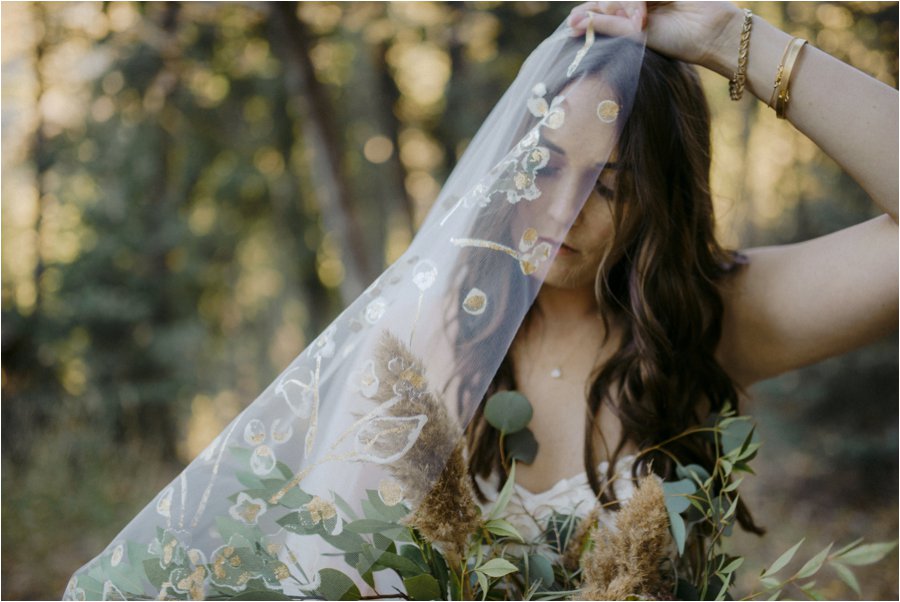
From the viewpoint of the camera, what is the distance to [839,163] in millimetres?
1308

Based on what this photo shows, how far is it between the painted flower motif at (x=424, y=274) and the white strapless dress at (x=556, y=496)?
0.50 metres

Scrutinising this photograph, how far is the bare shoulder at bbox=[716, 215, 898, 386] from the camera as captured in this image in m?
1.38

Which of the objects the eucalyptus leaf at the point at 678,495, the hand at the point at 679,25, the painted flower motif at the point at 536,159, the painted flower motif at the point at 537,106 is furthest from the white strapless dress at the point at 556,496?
the hand at the point at 679,25

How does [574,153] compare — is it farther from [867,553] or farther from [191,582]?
[191,582]

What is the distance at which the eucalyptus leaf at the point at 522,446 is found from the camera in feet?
3.97

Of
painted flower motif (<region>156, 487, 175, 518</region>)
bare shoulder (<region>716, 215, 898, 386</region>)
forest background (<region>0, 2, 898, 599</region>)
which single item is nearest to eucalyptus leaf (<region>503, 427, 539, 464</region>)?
painted flower motif (<region>156, 487, 175, 518</region>)

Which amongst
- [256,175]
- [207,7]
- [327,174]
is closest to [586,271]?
[327,174]

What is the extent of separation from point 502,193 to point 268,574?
76 cm

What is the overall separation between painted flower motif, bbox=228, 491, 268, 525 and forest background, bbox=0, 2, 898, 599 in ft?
12.1

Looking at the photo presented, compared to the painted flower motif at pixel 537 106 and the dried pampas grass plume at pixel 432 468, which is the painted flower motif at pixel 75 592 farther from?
the painted flower motif at pixel 537 106

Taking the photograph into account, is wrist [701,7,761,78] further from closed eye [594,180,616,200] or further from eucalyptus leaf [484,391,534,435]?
eucalyptus leaf [484,391,534,435]

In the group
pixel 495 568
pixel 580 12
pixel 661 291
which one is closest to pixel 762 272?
pixel 661 291

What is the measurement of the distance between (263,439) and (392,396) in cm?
37

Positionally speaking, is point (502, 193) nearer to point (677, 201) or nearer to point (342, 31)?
point (677, 201)
